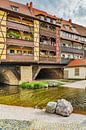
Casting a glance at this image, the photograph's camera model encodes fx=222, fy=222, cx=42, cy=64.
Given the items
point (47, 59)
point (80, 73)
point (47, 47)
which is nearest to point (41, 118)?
point (47, 59)

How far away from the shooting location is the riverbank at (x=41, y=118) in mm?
11016

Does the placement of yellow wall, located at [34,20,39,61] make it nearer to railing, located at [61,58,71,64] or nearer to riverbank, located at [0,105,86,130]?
railing, located at [61,58,71,64]

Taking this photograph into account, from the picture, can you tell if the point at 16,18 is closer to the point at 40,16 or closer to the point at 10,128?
the point at 40,16

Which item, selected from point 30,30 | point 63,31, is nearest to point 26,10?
point 30,30

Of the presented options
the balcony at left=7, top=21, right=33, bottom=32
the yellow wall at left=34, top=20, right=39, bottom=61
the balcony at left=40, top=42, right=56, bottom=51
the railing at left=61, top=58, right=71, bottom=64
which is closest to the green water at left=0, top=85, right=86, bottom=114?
the balcony at left=7, top=21, right=33, bottom=32

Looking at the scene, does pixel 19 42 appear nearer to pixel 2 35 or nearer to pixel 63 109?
pixel 2 35

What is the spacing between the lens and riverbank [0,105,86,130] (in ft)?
36.1

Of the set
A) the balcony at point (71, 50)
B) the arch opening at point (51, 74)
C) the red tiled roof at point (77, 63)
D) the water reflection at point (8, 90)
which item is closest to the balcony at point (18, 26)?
the water reflection at point (8, 90)

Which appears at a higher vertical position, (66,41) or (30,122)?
(66,41)

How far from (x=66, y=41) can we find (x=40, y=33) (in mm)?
10420

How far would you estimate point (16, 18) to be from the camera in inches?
1337

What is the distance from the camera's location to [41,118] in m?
12.8

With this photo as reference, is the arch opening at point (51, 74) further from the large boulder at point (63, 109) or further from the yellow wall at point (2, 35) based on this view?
the large boulder at point (63, 109)

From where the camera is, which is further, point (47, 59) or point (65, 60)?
point (65, 60)
